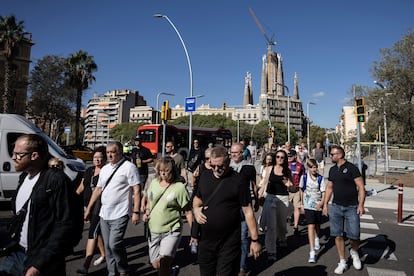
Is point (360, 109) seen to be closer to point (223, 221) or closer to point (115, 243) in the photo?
point (223, 221)

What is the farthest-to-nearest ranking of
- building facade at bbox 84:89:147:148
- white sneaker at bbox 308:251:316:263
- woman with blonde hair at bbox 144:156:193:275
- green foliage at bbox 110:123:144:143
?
building facade at bbox 84:89:147:148 < green foliage at bbox 110:123:144:143 < white sneaker at bbox 308:251:316:263 < woman with blonde hair at bbox 144:156:193:275

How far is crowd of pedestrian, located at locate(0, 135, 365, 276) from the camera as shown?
2273 millimetres

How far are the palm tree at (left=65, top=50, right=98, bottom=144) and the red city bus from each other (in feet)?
37.7

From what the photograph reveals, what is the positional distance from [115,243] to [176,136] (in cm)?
2482

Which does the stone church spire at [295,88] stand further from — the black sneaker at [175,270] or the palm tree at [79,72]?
the black sneaker at [175,270]

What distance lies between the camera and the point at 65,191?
7.59 ft

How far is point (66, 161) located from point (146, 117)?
127 meters

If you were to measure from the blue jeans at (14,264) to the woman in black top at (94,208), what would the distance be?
2.18m

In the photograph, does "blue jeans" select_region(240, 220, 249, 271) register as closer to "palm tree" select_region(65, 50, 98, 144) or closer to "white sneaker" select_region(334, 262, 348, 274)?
"white sneaker" select_region(334, 262, 348, 274)

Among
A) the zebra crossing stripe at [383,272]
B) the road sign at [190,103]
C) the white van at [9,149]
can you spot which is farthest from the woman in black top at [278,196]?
the road sign at [190,103]

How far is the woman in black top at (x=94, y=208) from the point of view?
439 centimetres

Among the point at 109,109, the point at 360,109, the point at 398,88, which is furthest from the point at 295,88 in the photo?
the point at 360,109

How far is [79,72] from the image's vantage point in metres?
35.1

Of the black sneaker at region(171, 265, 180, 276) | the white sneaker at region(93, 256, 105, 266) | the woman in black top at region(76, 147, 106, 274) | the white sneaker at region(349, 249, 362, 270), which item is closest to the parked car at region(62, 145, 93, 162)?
the woman in black top at region(76, 147, 106, 274)
